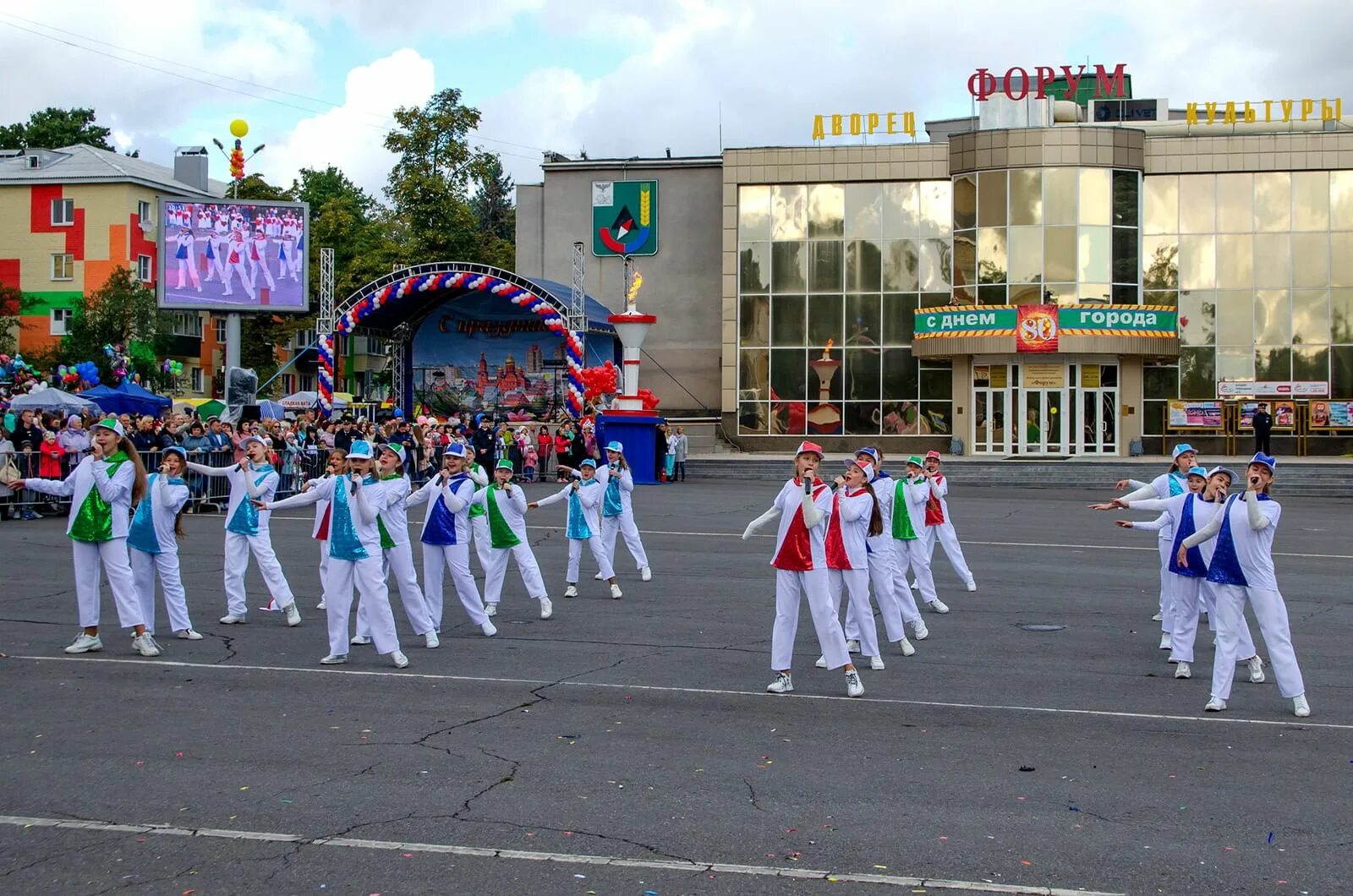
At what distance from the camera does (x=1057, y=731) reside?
8.73 m

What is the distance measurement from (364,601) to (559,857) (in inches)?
201

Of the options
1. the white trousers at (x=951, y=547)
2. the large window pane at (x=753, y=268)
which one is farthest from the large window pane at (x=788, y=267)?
the white trousers at (x=951, y=547)

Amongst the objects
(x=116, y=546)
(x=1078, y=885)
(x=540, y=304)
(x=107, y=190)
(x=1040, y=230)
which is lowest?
(x=1078, y=885)

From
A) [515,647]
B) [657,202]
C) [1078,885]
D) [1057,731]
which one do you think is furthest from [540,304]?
[1078,885]

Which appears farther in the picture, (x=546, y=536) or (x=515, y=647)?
(x=546, y=536)

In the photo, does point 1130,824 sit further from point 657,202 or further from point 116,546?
point 657,202

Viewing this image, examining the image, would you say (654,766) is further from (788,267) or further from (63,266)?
(63,266)

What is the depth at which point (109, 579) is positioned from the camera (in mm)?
10852

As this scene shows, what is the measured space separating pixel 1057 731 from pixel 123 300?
45600mm

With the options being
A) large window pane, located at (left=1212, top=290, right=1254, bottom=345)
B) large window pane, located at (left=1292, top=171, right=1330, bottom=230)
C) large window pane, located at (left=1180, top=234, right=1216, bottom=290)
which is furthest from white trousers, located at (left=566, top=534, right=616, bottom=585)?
large window pane, located at (left=1292, top=171, right=1330, bottom=230)

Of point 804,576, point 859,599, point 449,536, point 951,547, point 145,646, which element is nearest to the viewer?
point 804,576

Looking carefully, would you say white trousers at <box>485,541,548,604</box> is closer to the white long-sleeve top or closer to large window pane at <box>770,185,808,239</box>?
the white long-sleeve top

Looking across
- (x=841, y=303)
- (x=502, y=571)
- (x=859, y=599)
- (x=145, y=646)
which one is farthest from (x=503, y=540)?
(x=841, y=303)

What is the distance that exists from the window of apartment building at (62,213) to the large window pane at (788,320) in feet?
104
